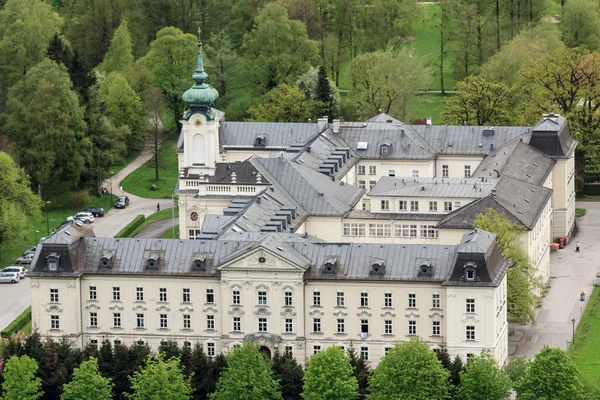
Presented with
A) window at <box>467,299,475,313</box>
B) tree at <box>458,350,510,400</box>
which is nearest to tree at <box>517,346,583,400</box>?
tree at <box>458,350,510,400</box>

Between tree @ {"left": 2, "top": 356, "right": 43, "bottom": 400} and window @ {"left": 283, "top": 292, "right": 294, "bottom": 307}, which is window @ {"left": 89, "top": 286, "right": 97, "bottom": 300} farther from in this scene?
window @ {"left": 283, "top": 292, "right": 294, "bottom": 307}

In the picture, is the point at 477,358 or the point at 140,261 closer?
the point at 477,358

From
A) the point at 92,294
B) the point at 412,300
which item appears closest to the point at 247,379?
the point at 412,300

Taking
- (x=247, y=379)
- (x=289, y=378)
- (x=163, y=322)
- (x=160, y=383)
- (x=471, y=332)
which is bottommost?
(x=160, y=383)

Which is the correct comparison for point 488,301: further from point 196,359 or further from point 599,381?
point 196,359

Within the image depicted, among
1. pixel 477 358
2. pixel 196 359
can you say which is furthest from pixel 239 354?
pixel 477 358

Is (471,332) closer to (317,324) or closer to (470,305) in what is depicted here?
(470,305)

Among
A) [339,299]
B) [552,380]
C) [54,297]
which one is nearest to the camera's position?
[552,380]
